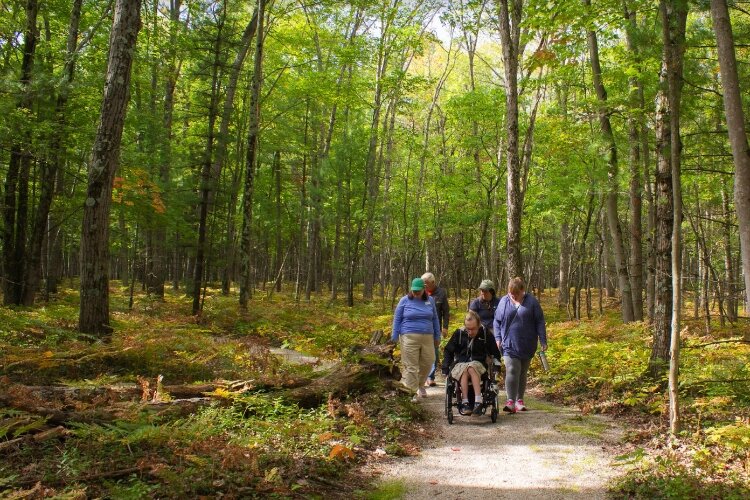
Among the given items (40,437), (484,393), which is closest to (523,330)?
(484,393)

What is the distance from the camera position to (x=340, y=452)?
5152mm

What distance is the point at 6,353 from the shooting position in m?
7.30

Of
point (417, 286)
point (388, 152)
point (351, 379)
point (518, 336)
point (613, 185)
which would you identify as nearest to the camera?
point (518, 336)

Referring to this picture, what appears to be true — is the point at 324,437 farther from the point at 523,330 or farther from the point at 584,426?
the point at 584,426

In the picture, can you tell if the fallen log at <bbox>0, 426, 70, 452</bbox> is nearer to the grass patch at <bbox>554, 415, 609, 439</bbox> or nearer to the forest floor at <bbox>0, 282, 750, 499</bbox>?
the forest floor at <bbox>0, 282, 750, 499</bbox>

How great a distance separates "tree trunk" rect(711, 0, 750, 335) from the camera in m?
4.98

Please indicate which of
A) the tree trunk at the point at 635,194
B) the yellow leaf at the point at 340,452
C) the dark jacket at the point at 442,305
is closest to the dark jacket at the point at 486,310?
the dark jacket at the point at 442,305

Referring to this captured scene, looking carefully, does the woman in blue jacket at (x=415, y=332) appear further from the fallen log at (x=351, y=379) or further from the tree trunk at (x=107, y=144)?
the tree trunk at (x=107, y=144)

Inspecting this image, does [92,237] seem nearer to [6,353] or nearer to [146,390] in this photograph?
[6,353]

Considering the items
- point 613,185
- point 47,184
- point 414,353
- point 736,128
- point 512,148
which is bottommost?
point 414,353

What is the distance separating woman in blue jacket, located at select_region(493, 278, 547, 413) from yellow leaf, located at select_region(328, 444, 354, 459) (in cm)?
327

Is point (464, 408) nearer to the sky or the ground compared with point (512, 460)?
nearer to the sky

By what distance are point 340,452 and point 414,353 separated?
10.3 feet

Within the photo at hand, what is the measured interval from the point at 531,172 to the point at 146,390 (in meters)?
21.1
